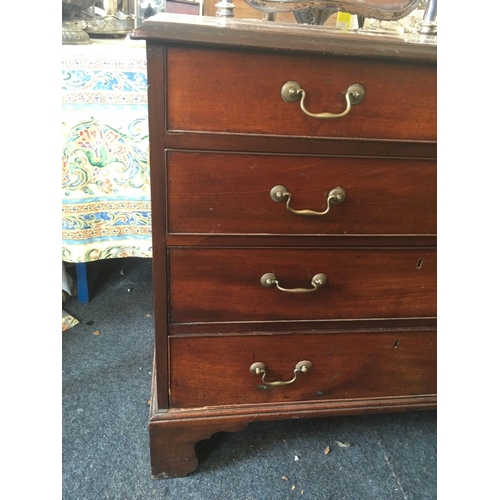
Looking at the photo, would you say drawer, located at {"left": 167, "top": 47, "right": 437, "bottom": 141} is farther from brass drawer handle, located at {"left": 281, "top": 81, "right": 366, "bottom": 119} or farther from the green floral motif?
the green floral motif

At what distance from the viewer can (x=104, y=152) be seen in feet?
3.77

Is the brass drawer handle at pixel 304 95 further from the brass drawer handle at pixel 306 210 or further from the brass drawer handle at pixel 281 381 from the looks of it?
the brass drawer handle at pixel 281 381

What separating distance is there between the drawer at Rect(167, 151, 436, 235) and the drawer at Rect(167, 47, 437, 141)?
5cm

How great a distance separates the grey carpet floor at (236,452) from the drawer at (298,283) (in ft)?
1.19

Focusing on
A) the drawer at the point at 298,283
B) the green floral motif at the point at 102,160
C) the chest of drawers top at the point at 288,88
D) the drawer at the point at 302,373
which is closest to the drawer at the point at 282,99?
the chest of drawers top at the point at 288,88

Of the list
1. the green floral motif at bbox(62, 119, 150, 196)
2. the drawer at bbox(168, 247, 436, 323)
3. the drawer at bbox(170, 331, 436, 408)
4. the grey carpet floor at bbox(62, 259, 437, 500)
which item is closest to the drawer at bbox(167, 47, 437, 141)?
the drawer at bbox(168, 247, 436, 323)

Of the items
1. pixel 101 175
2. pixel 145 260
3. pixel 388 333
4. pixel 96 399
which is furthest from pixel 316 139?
pixel 145 260

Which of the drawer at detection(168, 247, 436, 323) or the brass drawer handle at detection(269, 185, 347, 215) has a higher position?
the brass drawer handle at detection(269, 185, 347, 215)

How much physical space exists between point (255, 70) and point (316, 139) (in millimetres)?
143

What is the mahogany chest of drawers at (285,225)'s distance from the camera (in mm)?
670

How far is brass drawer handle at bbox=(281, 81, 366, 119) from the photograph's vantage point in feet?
2.22

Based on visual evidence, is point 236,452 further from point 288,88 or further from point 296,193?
point 288,88

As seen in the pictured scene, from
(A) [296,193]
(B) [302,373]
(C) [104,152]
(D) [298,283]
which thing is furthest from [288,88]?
(C) [104,152]
